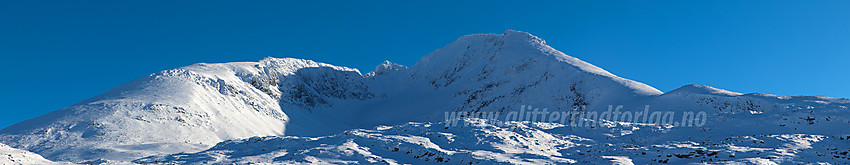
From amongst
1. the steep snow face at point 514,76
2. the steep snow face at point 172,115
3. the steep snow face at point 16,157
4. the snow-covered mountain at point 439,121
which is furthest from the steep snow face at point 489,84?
the steep snow face at point 16,157

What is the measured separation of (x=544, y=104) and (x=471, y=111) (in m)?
11.9

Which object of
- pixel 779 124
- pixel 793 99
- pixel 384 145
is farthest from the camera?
pixel 793 99

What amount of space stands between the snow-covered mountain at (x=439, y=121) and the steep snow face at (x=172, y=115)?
0.22 meters

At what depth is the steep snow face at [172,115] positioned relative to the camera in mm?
41906

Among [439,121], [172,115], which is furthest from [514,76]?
[172,115]

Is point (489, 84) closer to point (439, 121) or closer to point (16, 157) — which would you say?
point (439, 121)

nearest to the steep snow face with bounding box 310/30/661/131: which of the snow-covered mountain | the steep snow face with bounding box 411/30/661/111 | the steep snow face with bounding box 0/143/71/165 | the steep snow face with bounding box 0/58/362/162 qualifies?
the steep snow face with bounding box 411/30/661/111

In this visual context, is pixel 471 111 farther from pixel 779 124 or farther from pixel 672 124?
pixel 779 124

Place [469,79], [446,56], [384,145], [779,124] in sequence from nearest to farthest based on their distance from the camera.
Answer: [384,145] → [779,124] → [469,79] → [446,56]

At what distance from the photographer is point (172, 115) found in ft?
172

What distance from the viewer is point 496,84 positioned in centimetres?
8012

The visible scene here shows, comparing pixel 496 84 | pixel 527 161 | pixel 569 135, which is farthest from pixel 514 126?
pixel 496 84

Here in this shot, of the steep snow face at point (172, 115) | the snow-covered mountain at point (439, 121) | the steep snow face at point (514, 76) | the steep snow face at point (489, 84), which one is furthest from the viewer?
the steep snow face at point (489, 84)

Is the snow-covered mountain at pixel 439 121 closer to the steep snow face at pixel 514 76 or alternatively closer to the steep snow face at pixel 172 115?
the steep snow face at pixel 172 115
